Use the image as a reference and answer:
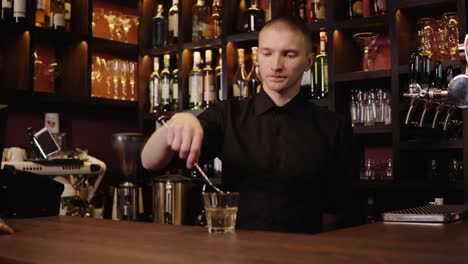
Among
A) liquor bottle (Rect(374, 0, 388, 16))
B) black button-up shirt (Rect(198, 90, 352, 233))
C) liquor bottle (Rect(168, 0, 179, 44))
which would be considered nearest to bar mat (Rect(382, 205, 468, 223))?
black button-up shirt (Rect(198, 90, 352, 233))

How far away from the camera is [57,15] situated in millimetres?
3420

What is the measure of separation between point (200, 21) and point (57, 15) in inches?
33.9

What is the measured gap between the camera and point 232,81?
354 cm

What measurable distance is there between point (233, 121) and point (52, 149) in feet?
4.52

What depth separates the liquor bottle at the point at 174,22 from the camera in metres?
3.82

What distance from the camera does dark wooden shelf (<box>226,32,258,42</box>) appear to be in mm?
3391

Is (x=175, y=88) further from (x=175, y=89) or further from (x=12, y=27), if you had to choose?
(x=12, y=27)

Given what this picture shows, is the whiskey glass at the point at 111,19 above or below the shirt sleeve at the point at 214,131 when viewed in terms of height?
above

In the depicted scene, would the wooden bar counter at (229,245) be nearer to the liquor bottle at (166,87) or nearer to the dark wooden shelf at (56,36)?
the dark wooden shelf at (56,36)

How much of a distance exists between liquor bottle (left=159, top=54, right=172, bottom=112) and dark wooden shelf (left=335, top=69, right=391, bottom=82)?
48.3 inches

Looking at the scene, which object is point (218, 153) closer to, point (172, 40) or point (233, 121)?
point (233, 121)

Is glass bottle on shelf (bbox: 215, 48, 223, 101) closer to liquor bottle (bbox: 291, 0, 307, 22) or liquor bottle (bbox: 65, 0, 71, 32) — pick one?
liquor bottle (bbox: 291, 0, 307, 22)

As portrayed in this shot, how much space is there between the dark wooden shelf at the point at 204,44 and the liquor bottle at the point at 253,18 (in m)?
0.18

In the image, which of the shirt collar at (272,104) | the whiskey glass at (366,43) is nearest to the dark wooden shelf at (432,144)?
the whiskey glass at (366,43)
